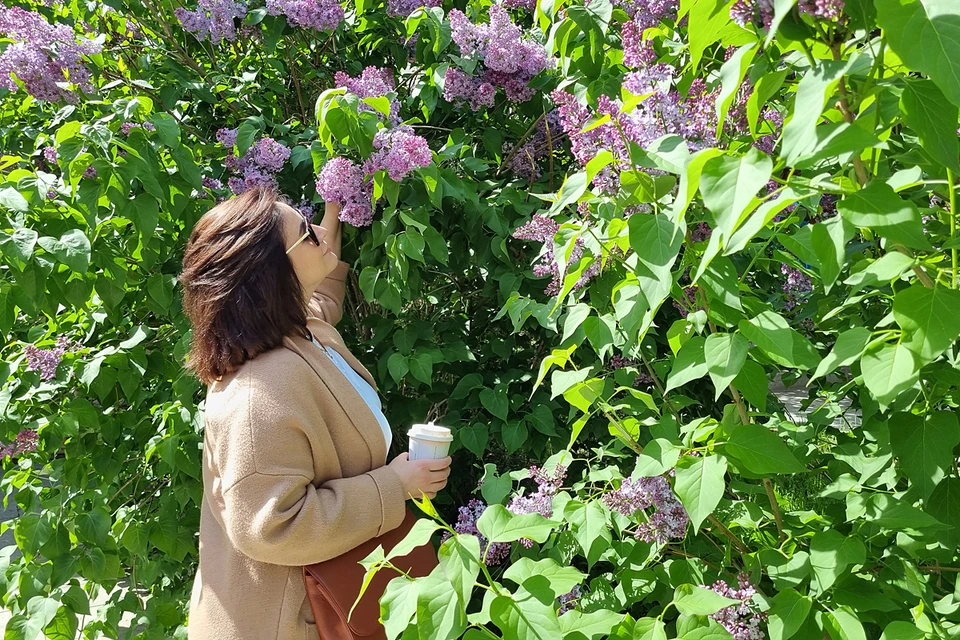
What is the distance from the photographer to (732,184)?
2.74ft

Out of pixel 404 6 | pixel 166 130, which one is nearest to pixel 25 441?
pixel 166 130

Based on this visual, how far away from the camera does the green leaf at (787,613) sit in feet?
4.14

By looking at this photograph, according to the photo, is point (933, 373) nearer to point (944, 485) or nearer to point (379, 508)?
point (944, 485)

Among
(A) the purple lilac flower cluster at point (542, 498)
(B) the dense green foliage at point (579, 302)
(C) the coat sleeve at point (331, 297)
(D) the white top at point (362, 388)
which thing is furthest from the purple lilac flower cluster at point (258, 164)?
(A) the purple lilac flower cluster at point (542, 498)

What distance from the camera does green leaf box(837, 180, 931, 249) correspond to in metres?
0.90

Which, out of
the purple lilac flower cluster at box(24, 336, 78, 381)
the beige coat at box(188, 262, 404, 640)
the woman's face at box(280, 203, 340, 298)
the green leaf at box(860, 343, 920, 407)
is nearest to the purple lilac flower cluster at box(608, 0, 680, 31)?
the green leaf at box(860, 343, 920, 407)

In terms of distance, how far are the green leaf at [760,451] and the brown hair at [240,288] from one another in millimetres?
1029

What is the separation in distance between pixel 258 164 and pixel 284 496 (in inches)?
45.5

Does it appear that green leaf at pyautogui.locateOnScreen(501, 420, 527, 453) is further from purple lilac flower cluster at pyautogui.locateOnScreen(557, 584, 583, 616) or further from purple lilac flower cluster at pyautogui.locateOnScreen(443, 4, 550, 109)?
purple lilac flower cluster at pyautogui.locateOnScreen(443, 4, 550, 109)

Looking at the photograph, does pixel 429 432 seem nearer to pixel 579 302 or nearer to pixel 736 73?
pixel 579 302

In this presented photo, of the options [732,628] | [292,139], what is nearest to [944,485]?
[732,628]

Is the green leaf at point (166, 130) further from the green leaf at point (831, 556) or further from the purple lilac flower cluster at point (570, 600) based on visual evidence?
the green leaf at point (831, 556)

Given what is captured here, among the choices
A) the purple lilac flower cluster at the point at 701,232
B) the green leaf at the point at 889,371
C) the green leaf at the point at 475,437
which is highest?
the green leaf at the point at 889,371

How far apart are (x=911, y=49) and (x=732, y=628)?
3.14 ft
